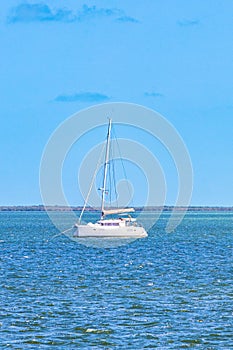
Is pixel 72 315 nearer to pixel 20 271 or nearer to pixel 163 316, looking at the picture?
pixel 163 316

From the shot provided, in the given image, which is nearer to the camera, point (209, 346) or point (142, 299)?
point (209, 346)

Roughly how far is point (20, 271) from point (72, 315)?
22.8 metres

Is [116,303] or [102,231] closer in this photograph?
[116,303]

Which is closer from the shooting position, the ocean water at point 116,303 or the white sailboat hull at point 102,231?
the ocean water at point 116,303

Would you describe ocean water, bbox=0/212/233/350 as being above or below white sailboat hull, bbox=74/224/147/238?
below

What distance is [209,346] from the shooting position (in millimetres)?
33344

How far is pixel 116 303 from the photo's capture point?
43.8 m

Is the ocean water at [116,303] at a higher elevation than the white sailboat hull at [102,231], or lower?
lower

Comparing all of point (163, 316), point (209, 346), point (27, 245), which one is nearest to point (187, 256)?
point (27, 245)

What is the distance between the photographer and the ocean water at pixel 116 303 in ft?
114

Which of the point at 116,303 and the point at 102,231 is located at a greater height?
the point at 102,231

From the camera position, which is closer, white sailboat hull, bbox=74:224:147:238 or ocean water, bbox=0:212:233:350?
ocean water, bbox=0:212:233:350

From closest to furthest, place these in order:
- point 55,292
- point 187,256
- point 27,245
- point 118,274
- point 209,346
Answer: point 209,346 < point 55,292 < point 118,274 < point 187,256 < point 27,245

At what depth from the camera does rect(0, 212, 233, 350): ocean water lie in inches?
1364
